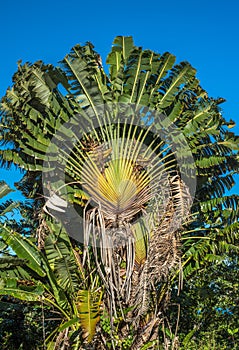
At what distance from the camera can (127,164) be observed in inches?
297

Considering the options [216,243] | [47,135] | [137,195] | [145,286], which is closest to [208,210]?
[216,243]

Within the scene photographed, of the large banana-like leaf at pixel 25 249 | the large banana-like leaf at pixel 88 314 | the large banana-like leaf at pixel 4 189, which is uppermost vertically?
the large banana-like leaf at pixel 4 189

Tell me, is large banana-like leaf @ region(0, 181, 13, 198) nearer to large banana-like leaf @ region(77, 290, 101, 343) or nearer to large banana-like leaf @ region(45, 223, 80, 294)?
large banana-like leaf @ region(45, 223, 80, 294)

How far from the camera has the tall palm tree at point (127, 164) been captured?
6750 mm

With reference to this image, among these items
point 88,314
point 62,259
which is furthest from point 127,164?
point 88,314

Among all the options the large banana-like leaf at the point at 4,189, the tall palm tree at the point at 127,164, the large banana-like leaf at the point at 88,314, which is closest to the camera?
the large banana-like leaf at the point at 88,314

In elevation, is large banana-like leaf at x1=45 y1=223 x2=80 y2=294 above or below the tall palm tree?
below

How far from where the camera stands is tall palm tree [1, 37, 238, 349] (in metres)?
6.75

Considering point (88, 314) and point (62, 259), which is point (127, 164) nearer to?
point (62, 259)

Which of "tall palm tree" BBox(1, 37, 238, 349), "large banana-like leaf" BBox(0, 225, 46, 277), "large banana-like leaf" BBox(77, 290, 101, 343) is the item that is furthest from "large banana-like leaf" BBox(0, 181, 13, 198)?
"large banana-like leaf" BBox(77, 290, 101, 343)

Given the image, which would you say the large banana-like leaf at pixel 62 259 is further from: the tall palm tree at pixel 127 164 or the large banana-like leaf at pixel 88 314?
the large banana-like leaf at pixel 88 314

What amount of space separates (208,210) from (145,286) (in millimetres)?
2611

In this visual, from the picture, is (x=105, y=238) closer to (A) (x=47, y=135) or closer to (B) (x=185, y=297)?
(A) (x=47, y=135)

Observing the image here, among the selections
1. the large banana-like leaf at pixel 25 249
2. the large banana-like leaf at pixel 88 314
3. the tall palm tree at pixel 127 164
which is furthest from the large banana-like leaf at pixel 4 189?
the large banana-like leaf at pixel 88 314
